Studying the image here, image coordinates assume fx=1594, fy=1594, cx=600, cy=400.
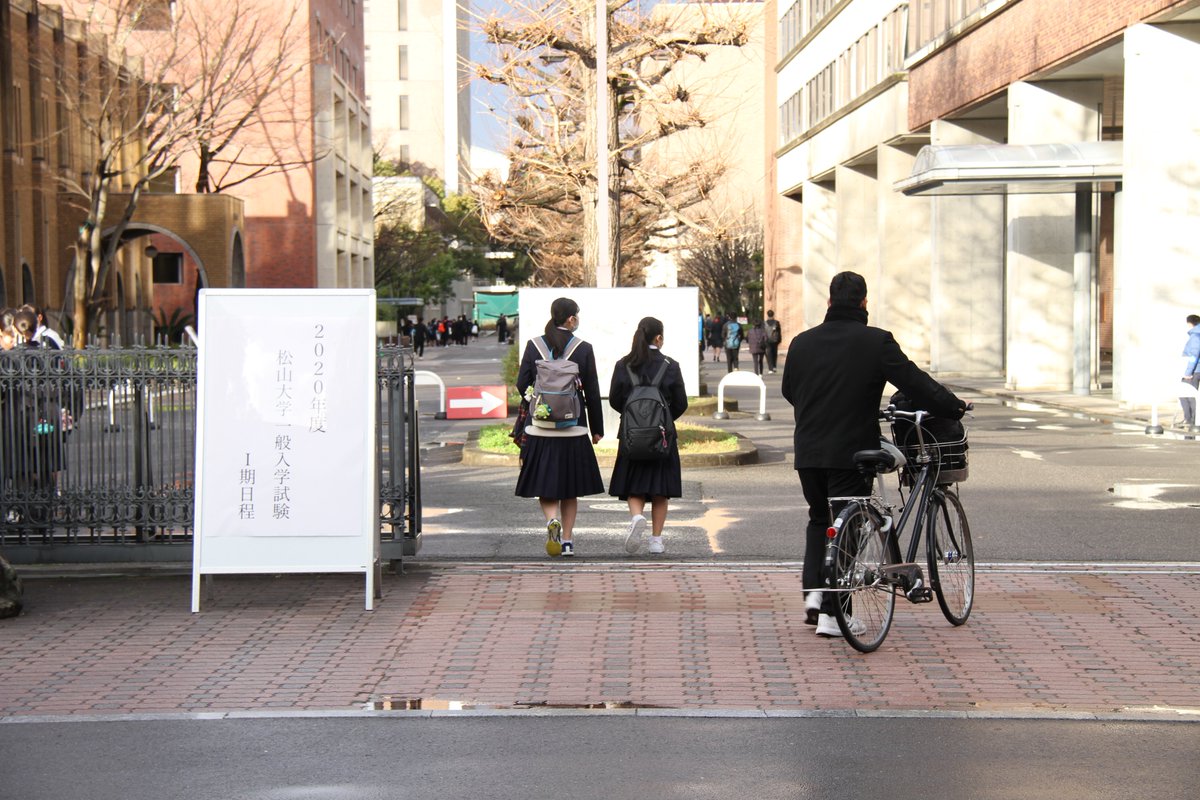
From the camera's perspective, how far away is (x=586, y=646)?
8.18 meters

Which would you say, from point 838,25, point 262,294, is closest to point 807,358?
point 262,294

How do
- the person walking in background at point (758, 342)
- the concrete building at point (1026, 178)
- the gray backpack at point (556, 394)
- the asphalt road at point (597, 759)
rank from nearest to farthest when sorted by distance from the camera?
1. the asphalt road at point (597, 759)
2. the gray backpack at point (556, 394)
3. the concrete building at point (1026, 178)
4. the person walking in background at point (758, 342)

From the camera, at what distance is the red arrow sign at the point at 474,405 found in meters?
26.5

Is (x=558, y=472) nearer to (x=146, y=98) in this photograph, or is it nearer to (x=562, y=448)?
(x=562, y=448)

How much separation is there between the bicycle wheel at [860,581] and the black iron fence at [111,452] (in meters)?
3.54

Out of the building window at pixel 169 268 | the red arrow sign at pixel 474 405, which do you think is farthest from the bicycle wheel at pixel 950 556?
the building window at pixel 169 268

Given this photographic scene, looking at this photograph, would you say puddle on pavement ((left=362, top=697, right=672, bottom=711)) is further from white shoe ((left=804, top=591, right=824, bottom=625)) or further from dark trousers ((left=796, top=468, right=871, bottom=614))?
white shoe ((left=804, top=591, right=824, bottom=625))

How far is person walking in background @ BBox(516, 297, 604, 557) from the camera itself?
10984 millimetres

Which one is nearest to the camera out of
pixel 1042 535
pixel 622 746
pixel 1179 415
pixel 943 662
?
pixel 622 746

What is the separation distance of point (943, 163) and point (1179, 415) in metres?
6.05

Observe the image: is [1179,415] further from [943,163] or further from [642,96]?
[642,96]

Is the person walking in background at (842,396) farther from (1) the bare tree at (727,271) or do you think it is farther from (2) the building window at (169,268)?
(1) the bare tree at (727,271)

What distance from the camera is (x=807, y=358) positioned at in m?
8.04

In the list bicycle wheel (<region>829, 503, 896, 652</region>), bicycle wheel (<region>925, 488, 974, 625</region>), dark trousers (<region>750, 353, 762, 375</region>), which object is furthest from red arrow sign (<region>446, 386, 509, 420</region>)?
bicycle wheel (<region>829, 503, 896, 652</region>)
